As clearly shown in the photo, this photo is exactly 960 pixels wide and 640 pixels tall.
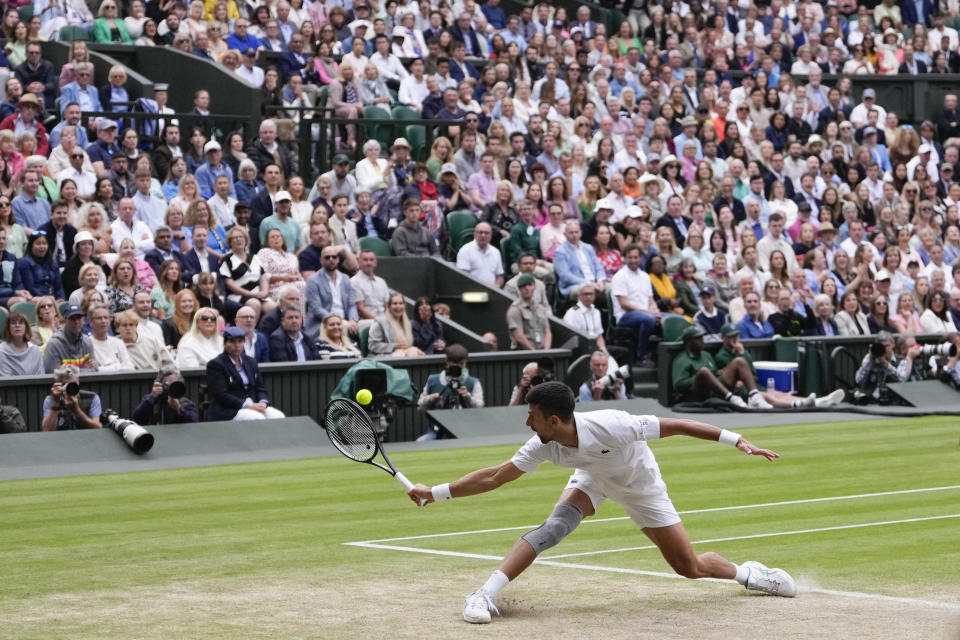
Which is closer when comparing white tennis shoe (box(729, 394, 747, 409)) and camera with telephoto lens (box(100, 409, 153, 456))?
camera with telephoto lens (box(100, 409, 153, 456))

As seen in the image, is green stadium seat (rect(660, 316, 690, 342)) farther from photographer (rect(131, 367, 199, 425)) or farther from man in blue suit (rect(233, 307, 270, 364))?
photographer (rect(131, 367, 199, 425))

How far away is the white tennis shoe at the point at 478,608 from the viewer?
8320mm

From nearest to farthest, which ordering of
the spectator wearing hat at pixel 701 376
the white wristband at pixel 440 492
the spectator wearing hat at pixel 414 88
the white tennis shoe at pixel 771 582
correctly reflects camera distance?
the white wristband at pixel 440 492 → the white tennis shoe at pixel 771 582 → the spectator wearing hat at pixel 701 376 → the spectator wearing hat at pixel 414 88

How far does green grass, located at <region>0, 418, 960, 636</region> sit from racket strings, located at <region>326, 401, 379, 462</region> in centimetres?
117

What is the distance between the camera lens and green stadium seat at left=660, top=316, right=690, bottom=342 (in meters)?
22.8

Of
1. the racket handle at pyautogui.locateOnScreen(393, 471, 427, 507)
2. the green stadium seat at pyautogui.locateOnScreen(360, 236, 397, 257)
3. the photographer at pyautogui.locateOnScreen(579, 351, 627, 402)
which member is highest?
the racket handle at pyautogui.locateOnScreen(393, 471, 427, 507)

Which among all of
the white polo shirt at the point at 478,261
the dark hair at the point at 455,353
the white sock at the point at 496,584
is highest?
the white polo shirt at the point at 478,261

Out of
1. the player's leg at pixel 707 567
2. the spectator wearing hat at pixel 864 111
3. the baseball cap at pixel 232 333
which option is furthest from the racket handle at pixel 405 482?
the spectator wearing hat at pixel 864 111

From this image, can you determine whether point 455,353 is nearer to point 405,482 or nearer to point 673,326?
point 673,326

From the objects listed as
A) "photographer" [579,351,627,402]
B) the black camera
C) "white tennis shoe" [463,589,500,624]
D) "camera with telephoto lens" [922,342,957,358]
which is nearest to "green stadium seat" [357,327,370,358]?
"photographer" [579,351,627,402]

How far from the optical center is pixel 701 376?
2181 cm

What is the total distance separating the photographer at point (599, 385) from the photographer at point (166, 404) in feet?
17.5

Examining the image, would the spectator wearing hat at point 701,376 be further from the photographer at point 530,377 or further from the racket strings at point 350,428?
the racket strings at point 350,428

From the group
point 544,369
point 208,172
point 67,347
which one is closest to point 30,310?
point 67,347
